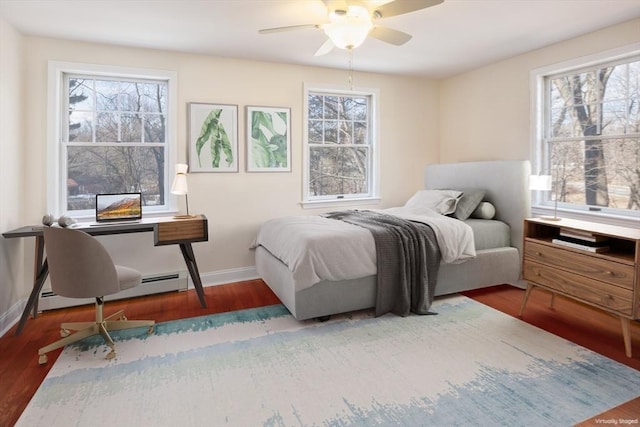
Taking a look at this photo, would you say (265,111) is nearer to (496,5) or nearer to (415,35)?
(415,35)

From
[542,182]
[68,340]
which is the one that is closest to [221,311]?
[68,340]

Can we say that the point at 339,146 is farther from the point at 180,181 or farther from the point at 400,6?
the point at 400,6

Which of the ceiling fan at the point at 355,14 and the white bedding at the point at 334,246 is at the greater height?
the ceiling fan at the point at 355,14

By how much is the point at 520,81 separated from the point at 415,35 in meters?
1.48

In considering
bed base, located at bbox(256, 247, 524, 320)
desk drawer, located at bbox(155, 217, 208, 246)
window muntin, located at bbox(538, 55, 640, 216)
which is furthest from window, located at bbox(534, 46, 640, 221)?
desk drawer, located at bbox(155, 217, 208, 246)

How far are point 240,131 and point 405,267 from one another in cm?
233

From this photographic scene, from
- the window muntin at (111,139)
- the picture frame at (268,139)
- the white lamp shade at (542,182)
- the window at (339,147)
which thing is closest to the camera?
the white lamp shade at (542,182)

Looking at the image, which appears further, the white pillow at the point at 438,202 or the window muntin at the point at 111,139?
the white pillow at the point at 438,202

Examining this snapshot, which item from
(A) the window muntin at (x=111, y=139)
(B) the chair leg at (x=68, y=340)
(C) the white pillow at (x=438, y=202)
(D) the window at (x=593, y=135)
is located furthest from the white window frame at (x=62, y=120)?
(D) the window at (x=593, y=135)

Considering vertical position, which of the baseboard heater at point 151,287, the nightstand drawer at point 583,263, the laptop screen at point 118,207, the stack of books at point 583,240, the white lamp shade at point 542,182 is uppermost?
the white lamp shade at point 542,182

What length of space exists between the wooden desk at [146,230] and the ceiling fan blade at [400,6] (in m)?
2.18

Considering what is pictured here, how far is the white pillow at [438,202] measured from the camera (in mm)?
4055

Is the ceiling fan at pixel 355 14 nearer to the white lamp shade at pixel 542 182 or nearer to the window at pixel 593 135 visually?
the white lamp shade at pixel 542 182

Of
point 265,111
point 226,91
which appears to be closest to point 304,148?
point 265,111
